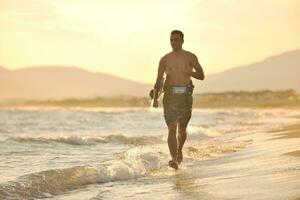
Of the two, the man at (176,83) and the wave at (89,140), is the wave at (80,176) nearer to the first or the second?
the man at (176,83)

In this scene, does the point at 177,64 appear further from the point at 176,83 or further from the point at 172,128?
the point at 172,128

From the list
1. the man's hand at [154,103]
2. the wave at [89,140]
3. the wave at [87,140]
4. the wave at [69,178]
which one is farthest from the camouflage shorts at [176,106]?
the wave at [87,140]

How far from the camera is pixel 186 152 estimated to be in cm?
1102

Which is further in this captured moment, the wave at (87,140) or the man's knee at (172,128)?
the wave at (87,140)

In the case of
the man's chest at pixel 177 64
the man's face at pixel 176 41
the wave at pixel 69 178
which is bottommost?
the wave at pixel 69 178

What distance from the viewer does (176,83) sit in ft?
29.4

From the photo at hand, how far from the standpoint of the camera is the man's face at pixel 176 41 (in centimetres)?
884

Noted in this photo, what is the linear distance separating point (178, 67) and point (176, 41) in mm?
371

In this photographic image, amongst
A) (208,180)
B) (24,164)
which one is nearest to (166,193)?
(208,180)

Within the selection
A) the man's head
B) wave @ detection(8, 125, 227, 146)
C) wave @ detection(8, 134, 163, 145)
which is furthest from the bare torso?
wave @ detection(8, 134, 163, 145)

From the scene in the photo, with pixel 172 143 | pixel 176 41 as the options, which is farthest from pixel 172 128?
pixel 176 41

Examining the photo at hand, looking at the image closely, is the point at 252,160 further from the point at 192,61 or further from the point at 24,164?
the point at 24,164

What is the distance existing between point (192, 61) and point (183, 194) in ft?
10.4

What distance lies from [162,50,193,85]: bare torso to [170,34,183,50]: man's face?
0.28 feet
